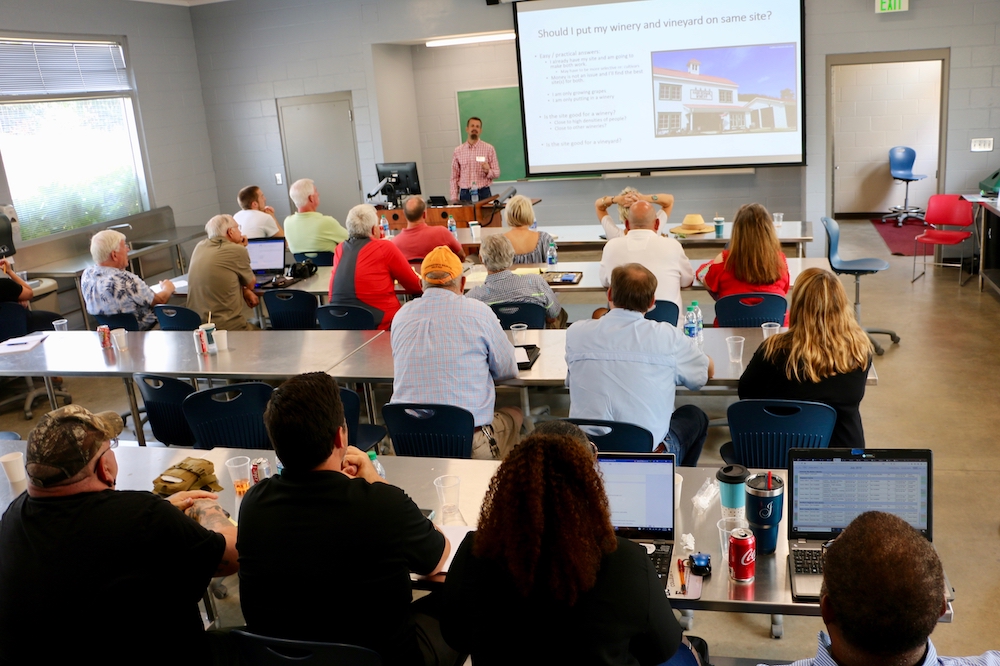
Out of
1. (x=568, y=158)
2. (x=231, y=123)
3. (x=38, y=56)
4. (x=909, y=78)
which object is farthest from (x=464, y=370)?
(x=909, y=78)

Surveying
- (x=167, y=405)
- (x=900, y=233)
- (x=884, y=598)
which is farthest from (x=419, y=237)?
(x=900, y=233)

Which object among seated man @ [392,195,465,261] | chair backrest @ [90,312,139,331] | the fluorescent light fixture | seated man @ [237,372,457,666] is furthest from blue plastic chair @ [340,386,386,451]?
the fluorescent light fixture

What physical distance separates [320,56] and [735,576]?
28.8ft

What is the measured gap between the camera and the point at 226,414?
11.9 ft

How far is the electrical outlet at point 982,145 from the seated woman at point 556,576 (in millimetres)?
7646

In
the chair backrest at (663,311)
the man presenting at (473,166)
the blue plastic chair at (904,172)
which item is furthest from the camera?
the blue plastic chair at (904,172)

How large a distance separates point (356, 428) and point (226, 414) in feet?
1.97

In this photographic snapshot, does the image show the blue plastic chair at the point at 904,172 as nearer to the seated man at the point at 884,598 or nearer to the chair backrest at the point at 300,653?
the seated man at the point at 884,598

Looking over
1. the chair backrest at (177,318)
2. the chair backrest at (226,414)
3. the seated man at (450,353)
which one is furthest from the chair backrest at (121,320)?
the seated man at (450,353)

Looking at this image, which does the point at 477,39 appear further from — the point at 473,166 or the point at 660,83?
the point at 660,83

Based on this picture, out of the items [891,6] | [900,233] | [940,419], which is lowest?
[940,419]

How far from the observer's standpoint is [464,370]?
3553mm

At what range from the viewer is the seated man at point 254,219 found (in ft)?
23.6

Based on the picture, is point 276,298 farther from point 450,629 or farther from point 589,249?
point 450,629
